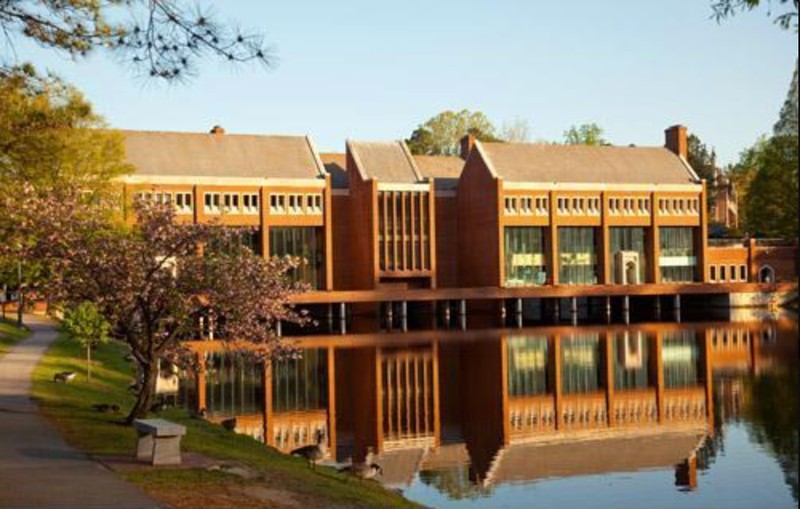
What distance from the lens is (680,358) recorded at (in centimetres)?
4644

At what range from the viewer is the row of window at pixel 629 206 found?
89.5 meters

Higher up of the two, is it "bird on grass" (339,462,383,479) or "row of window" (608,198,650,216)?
"row of window" (608,198,650,216)

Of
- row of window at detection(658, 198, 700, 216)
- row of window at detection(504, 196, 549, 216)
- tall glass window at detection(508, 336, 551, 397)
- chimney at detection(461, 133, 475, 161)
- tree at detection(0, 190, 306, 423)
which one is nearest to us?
tree at detection(0, 190, 306, 423)

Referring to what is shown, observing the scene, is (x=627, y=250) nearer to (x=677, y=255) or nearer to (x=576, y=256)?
(x=677, y=255)

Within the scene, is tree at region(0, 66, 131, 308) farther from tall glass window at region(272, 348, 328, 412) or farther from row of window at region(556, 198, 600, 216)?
row of window at region(556, 198, 600, 216)

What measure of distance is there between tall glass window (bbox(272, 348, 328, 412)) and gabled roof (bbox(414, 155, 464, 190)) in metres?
43.9

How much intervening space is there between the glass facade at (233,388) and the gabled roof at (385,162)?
37.6m

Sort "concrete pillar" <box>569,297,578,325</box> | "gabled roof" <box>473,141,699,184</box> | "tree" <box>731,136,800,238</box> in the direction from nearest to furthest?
"tree" <box>731,136,800,238</box>
"concrete pillar" <box>569,297,578,325</box>
"gabled roof" <box>473,141,699,184</box>

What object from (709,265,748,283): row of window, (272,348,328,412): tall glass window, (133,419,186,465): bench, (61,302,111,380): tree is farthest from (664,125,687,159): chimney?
(133,419,186,465): bench

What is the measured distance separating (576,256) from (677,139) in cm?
1722

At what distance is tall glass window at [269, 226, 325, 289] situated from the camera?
81.4 m

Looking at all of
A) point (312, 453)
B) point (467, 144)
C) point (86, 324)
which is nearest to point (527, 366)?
point (86, 324)

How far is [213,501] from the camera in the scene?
14.5m

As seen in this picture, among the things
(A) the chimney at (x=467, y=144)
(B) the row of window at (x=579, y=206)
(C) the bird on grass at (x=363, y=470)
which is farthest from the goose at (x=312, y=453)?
(A) the chimney at (x=467, y=144)
